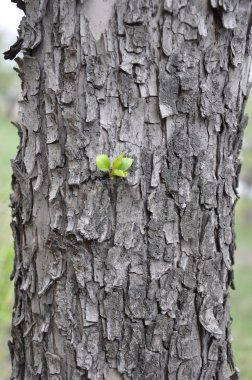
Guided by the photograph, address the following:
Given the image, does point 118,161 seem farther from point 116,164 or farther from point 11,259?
point 11,259

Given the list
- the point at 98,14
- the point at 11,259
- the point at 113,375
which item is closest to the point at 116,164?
the point at 98,14

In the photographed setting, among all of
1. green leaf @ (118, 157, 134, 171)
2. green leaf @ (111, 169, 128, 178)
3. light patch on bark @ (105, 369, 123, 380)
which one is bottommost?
light patch on bark @ (105, 369, 123, 380)

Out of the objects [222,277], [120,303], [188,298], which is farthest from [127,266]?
[222,277]

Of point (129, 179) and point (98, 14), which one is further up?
point (98, 14)

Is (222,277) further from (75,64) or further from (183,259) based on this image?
(75,64)

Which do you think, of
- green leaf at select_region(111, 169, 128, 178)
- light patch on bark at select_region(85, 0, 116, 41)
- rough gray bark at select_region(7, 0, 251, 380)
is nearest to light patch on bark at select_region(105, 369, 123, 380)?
rough gray bark at select_region(7, 0, 251, 380)

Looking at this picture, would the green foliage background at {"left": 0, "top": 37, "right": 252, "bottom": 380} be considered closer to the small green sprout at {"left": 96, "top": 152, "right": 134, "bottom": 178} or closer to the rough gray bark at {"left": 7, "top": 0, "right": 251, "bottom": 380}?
the rough gray bark at {"left": 7, "top": 0, "right": 251, "bottom": 380}
